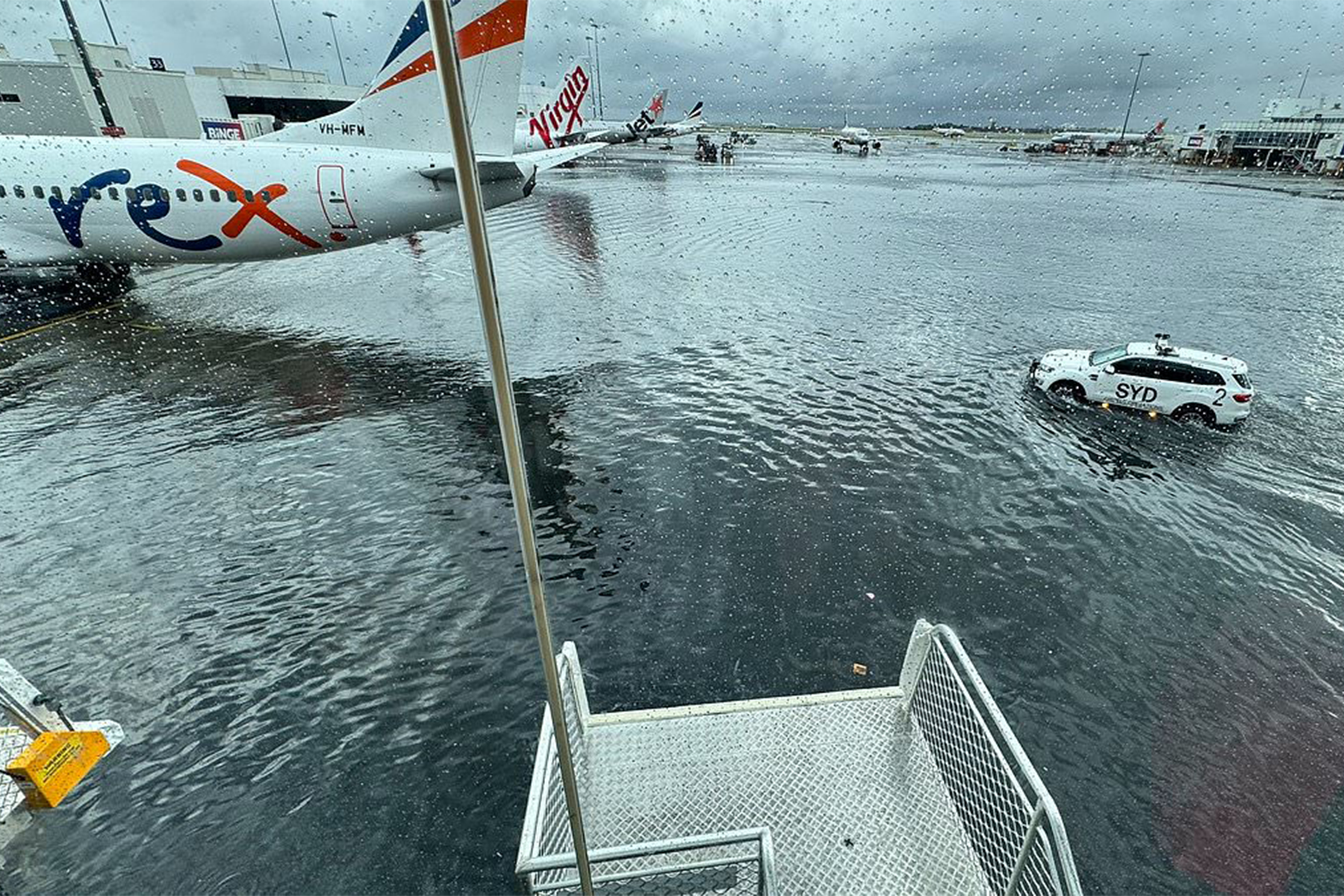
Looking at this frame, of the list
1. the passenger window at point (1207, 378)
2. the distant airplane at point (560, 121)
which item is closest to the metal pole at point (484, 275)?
the passenger window at point (1207, 378)

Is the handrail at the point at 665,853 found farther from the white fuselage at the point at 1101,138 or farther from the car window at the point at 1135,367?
the white fuselage at the point at 1101,138

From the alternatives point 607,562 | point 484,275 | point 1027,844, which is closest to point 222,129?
point 607,562

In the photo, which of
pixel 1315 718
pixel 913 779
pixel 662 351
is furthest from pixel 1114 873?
pixel 662 351

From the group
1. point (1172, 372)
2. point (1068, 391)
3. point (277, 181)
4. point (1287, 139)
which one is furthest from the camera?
point (1287, 139)

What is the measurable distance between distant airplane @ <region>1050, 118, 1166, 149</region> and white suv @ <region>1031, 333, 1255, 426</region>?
172 meters

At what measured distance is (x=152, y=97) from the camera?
5128cm

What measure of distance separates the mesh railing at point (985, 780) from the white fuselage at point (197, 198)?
76.8 ft

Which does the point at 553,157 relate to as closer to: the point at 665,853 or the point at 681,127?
the point at 665,853

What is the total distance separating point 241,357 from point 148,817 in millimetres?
17432

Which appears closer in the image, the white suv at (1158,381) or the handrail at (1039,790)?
the handrail at (1039,790)

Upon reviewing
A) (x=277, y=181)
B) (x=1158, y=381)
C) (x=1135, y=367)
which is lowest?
(x=1158, y=381)

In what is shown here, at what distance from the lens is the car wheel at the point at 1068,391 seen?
19422 mm

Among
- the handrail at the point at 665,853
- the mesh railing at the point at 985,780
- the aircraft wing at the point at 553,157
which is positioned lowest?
the mesh railing at the point at 985,780

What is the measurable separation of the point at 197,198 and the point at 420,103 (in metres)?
8.86
